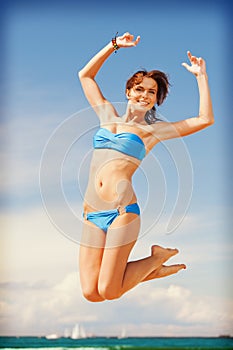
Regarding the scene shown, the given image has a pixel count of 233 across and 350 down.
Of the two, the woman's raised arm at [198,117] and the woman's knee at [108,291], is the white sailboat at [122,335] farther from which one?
the woman's raised arm at [198,117]

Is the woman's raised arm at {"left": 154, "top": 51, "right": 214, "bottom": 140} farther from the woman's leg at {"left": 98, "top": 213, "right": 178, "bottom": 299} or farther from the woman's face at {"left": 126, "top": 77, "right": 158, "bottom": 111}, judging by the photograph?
the woman's leg at {"left": 98, "top": 213, "right": 178, "bottom": 299}

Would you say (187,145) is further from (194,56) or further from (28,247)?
(28,247)

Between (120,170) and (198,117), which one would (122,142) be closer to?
(120,170)

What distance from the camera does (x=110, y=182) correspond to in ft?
15.9

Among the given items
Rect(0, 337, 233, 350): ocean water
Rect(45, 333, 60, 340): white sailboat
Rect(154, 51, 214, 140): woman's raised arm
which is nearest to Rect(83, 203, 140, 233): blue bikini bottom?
Rect(154, 51, 214, 140): woman's raised arm

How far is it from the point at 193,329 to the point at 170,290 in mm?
340

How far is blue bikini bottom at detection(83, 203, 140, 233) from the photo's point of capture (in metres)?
4.83

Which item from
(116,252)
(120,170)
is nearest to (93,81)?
(120,170)

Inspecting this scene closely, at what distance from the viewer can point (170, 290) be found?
563 centimetres

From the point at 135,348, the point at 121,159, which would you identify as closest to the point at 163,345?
the point at 135,348

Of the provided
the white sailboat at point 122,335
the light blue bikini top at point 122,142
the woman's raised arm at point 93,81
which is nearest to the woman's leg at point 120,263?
the light blue bikini top at point 122,142

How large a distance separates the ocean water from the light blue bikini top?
1387mm

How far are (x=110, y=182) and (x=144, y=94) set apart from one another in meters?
0.66

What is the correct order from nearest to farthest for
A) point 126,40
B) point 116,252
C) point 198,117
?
1. point 116,252
2. point 126,40
3. point 198,117
